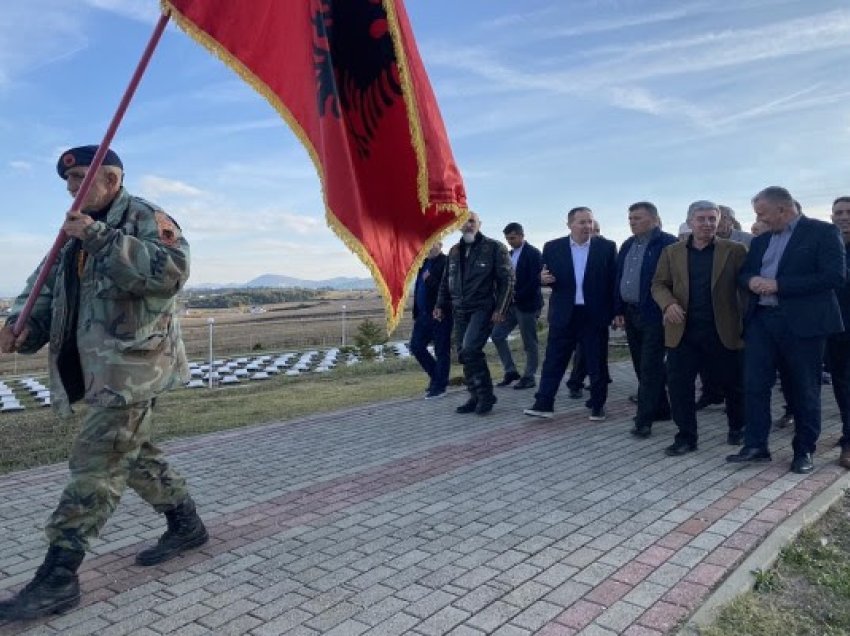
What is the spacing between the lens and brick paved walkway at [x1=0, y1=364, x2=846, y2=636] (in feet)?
10.6

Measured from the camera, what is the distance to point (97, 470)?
3432mm

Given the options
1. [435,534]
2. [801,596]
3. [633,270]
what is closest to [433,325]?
[633,270]

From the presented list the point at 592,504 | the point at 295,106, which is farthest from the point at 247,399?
the point at 295,106

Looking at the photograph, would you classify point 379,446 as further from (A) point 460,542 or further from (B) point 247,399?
(B) point 247,399

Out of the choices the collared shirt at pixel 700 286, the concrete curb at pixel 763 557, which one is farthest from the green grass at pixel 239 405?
the concrete curb at pixel 763 557

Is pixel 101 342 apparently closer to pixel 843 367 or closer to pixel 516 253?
pixel 843 367

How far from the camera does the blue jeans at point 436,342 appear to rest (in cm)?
877

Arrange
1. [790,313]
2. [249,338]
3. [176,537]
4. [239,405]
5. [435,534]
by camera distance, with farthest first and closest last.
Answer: [249,338]
[239,405]
[790,313]
[435,534]
[176,537]

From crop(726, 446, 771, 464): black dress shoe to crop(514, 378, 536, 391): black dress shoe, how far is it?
4197mm

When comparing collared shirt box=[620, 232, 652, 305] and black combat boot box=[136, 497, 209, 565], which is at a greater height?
collared shirt box=[620, 232, 652, 305]

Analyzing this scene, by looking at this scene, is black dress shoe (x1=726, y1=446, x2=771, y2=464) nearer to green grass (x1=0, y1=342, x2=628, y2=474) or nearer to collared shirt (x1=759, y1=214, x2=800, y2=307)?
collared shirt (x1=759, y1=214, x2=800, y2=307)

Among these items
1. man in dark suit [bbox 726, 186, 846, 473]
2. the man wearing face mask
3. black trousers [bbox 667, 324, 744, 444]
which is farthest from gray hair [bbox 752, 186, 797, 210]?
the man wearing face mask

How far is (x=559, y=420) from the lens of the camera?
24.2 ft

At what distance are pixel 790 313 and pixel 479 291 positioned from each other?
3.12 metres
